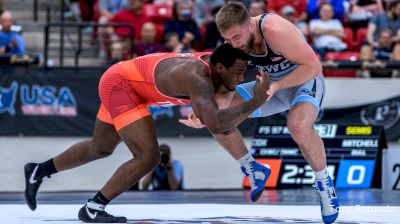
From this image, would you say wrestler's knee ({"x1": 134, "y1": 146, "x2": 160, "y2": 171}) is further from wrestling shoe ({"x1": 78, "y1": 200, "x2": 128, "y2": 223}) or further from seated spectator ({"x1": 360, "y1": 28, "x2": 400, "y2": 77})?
seated spectator ({"x1": 360, "y1": 28, "x2": 400, "y2": 77})

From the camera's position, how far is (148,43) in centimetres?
1202

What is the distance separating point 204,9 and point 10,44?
3.02 metres

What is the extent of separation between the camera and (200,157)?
456 inches

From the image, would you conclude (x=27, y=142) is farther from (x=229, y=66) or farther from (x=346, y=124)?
(x=229, y=66)

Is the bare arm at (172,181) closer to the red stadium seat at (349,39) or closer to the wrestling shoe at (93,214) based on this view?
the red stadium seat at (349,39)

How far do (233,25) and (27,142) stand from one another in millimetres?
5400

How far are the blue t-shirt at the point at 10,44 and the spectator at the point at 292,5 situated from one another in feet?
10.8

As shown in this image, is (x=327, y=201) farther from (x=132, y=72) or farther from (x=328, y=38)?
(x=328, y=38)

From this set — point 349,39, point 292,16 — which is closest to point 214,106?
point 292,16

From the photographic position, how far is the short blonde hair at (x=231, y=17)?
6.24 meters

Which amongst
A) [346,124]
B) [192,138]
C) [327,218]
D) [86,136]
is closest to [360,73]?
[346,124]

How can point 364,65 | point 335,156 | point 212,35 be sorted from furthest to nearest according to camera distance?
point 212,35
point 364,65
point 335,156

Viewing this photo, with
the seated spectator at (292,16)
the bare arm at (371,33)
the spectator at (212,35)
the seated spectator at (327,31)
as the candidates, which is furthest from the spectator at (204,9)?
the bare arm at (371,33)

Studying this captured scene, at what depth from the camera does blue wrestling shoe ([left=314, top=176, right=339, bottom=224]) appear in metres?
6.41
